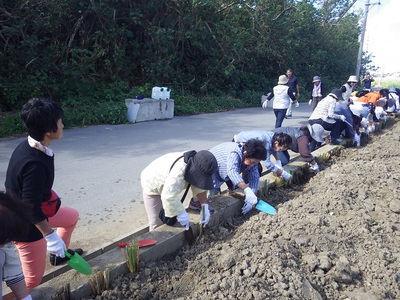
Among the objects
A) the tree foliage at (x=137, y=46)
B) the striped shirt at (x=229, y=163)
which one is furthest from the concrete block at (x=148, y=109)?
the striped shirt at (x=229, y=163)

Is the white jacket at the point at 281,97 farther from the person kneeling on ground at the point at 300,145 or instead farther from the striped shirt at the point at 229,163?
the striped shirt at the point at 229,163

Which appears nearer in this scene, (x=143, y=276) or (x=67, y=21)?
(x=143, y=276)

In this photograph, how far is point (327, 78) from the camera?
26.1 metres

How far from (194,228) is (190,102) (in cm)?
1011

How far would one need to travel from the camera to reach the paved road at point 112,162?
148 inches

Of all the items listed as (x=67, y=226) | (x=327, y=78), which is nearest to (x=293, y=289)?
(x=67, y=226)

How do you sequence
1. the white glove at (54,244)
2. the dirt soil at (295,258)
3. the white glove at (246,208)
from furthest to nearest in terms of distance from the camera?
the white glove at (246,208) < the dirt soil at (295,258) < the white glove at (54,244)

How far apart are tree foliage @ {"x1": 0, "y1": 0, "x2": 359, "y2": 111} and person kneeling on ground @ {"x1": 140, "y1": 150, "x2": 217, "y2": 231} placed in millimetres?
7388

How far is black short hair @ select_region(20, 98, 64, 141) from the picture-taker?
6.80 feet

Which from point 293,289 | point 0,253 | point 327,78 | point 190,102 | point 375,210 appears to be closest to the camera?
point 0,253

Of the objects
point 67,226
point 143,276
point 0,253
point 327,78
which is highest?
point 327,78

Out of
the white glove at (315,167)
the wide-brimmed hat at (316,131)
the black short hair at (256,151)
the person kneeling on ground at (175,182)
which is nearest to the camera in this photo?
the person kneeling on ground at (175,182)

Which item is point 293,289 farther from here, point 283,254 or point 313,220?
point 313,220

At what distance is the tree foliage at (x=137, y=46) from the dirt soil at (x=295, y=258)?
7899 mm
